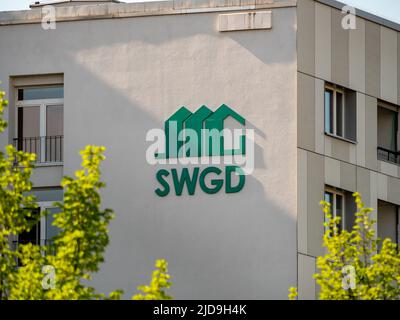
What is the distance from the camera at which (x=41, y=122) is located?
47594 millimetres

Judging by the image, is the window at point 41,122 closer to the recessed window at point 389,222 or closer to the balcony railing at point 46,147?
the balcony railing at point 46,147

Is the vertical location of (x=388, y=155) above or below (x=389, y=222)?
above

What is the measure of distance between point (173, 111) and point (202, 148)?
4.56ft

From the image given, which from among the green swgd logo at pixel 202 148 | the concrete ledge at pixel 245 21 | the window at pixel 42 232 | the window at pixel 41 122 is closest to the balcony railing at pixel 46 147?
the window at pixel 41 122

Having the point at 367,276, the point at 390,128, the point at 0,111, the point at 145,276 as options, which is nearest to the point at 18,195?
the point at 0,111

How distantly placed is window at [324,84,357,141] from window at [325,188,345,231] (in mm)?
1616

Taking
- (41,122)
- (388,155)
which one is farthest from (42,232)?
(388,155)

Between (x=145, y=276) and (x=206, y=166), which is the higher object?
(x=206, y=166)

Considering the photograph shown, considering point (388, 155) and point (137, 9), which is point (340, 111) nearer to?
point (388, 155)
